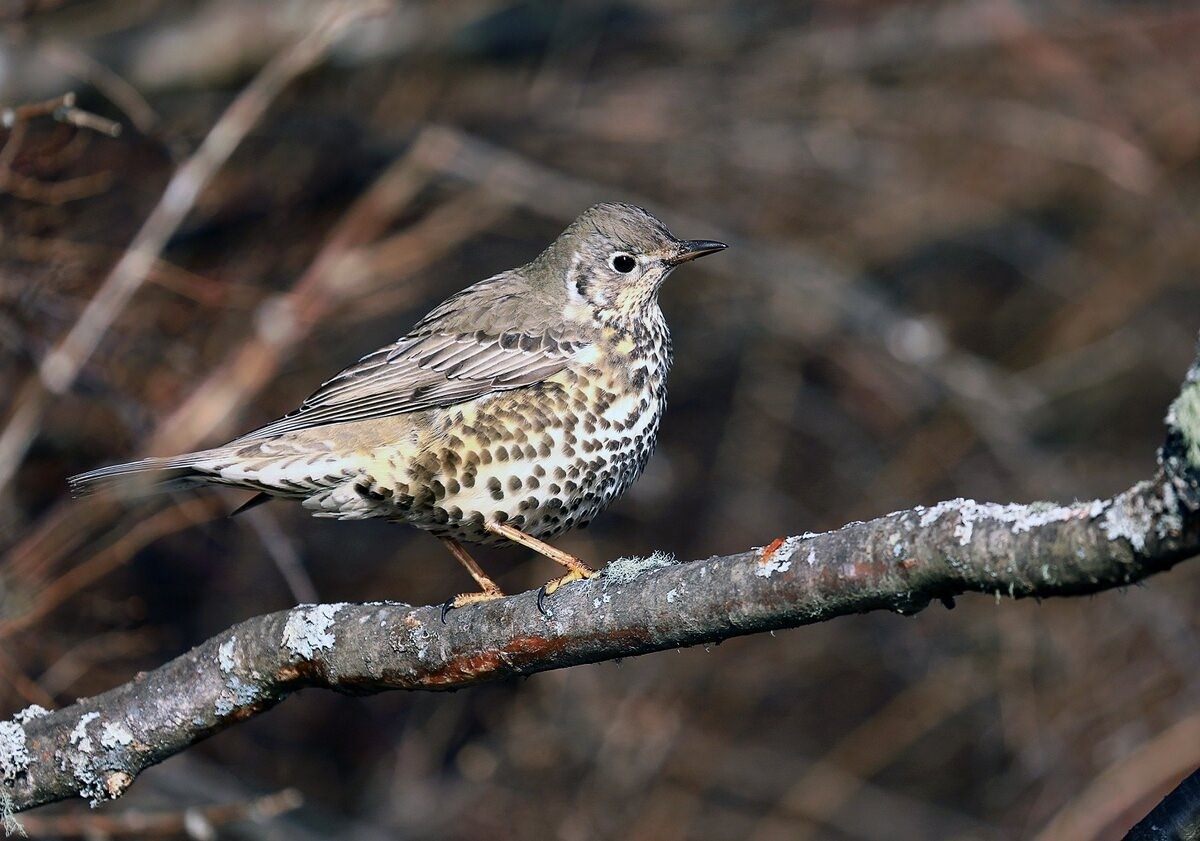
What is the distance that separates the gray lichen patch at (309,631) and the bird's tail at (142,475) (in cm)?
84

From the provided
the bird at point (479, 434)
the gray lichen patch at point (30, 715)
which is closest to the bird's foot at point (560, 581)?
the bird at point (479, 434)

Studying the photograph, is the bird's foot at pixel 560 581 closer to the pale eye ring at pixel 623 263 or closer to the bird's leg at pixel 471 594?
the bird's leg at pixel 471 594

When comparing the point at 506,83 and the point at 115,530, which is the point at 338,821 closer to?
the point at 115,530

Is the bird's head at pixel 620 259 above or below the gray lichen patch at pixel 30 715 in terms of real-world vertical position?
above

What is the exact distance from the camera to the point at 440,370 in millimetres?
4188

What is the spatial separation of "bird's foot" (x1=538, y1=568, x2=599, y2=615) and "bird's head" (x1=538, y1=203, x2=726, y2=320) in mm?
1133

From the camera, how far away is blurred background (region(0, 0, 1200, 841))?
5.69 m

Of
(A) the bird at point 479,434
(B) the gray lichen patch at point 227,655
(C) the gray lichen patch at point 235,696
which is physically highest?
(A) the bird at point 479,434

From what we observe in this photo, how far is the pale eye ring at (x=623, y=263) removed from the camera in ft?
14.5

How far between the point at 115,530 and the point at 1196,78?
6490mm

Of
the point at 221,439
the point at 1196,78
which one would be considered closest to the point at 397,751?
the point at 221,439

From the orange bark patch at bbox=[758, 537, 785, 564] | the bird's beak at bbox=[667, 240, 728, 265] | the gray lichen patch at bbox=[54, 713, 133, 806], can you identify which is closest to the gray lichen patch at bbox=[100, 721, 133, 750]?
the gray lichen patch at bbox=[54, 713, 133, 806]

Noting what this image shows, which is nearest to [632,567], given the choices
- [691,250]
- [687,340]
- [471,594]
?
[471,594]

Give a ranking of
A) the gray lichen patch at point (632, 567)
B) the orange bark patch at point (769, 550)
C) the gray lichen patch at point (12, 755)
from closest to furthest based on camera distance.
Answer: the orange bark patch at point (769, 550) → the gray lichen patch at point (632, 567) → the gray lichen patch at point (12, 755)
